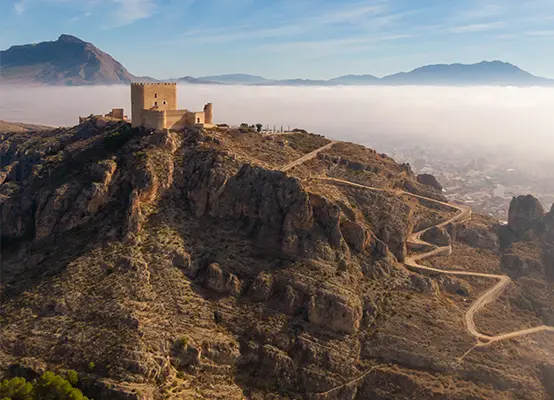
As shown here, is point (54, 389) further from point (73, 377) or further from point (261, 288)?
point (261, 288)

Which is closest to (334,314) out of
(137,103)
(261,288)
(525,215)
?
(261,288)

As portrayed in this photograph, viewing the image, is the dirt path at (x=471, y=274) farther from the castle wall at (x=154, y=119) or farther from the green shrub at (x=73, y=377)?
the green shrub at (x=73, y=377)

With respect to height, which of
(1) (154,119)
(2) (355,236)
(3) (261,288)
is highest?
(1) (154,119)

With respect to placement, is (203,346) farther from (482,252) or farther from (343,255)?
(482,252)

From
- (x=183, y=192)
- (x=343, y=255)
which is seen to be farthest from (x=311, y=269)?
(x=183, y=192)

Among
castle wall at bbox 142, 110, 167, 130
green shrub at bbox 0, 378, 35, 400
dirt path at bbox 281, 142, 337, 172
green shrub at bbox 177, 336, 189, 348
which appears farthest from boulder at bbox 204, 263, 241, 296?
castle wall at bbox 142, 110, 167, 130

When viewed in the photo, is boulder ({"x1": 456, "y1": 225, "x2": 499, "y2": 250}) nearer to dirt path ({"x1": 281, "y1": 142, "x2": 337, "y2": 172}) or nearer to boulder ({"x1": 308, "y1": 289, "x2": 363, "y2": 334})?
dirt path ({"x1": 281, "y1": 142, "x2": 337, "y2": 172})

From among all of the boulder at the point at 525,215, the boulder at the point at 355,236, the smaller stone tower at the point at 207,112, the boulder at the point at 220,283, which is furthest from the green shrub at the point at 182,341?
the boulder at the point at 525,215
